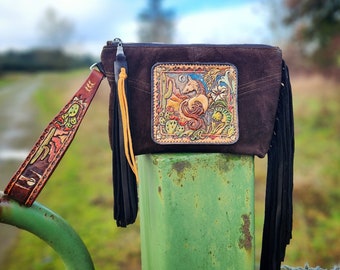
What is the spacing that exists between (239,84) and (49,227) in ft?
1.69

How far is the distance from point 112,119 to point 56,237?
0.28 meters

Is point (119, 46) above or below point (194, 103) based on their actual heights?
above

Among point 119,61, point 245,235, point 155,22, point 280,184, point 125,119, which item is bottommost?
point 245,235

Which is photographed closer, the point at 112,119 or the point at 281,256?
the point at 112,119

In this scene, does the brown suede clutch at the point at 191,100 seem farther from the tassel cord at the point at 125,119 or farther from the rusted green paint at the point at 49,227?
the rusted green paint at the point at 49,227

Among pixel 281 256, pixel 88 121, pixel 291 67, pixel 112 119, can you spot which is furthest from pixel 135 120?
pixel 291 67

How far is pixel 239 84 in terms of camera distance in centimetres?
106

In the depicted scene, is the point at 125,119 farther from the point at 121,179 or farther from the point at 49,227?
the point at 49,227

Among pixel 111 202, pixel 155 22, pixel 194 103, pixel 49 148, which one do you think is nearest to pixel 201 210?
pixel 194 103

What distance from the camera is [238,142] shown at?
1.07 m

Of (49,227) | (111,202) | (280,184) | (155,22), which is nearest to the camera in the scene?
(49,227)

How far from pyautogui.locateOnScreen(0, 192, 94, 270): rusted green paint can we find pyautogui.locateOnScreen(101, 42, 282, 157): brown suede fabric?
231mm

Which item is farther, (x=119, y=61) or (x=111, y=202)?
(x=111, y=202)

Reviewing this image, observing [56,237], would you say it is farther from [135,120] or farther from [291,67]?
[291,67]
